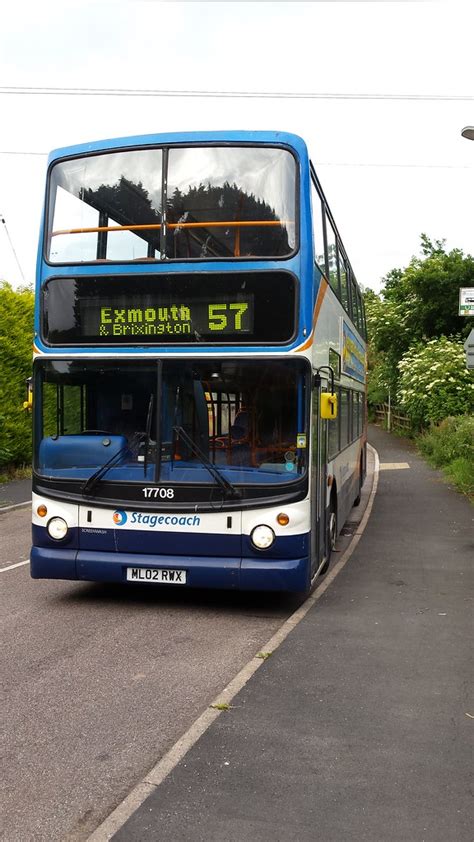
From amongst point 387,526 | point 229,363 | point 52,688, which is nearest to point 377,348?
point 387,526

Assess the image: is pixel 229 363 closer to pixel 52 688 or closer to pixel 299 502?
pixel 299 502

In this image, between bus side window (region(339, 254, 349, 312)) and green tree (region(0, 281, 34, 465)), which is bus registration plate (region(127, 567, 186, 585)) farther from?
green tree (region(0, 281, 34, 465))

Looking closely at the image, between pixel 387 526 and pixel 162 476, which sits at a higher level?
pixel 162 476

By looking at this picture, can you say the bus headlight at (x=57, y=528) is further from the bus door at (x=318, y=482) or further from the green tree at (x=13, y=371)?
the green tree at (x=13, y=371)

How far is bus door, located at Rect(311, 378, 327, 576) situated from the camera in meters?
7.84

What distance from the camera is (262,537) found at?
735 centimetres

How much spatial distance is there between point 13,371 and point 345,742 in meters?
15.7

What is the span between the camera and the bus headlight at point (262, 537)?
7336 millimetres

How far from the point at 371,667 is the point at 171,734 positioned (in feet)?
6.23

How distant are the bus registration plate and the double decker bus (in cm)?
2

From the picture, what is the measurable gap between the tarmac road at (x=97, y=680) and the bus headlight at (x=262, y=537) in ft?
2.32

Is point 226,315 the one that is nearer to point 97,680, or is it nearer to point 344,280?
point 97,680

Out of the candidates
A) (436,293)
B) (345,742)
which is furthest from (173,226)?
(436,293)

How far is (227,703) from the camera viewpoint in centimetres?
533
